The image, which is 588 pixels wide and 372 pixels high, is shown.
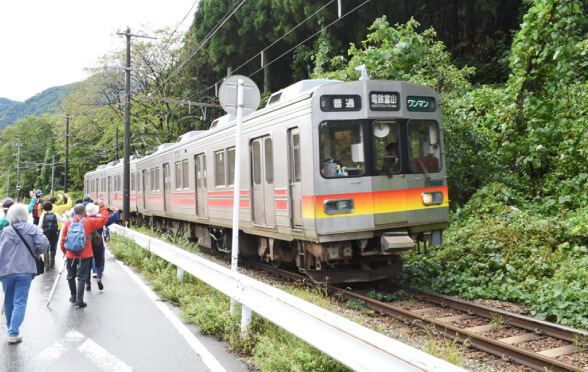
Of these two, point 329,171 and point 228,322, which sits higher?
point 329,171

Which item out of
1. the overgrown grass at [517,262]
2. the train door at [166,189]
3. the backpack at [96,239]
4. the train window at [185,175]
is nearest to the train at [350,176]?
the overgrown grass at [517,262]

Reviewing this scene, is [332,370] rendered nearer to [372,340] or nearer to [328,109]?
[372,340]

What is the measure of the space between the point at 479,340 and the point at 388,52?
9.73m

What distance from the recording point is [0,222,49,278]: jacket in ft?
19.9

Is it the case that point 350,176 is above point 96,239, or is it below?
above

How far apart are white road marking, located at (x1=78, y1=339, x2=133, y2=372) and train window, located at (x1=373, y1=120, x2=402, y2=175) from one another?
4.40 metres

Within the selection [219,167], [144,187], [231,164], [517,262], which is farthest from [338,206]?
[144,187]

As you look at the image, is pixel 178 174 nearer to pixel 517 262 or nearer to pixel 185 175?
pixel 185 175

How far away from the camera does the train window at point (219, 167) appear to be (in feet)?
38.3

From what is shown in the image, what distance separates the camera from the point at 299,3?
23406 mm

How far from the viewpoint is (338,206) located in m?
7.68

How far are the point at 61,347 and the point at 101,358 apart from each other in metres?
0.71

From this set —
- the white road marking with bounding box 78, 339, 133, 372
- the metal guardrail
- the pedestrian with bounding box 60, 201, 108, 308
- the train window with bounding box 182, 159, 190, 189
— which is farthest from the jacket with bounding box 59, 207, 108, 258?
the train window with bounding box 182, 159, 190, 189

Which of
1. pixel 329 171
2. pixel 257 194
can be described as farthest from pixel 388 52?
pixel 329 171
